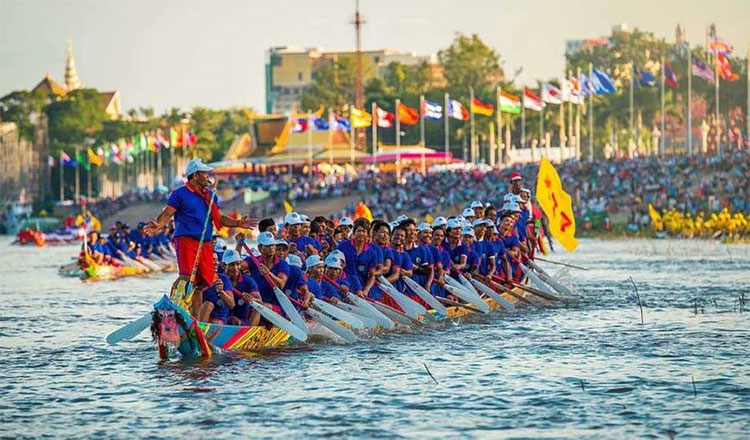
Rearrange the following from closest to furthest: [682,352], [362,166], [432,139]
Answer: [682,352] → [362,166] → [432,139]

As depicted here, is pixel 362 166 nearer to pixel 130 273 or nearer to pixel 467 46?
pixel 467 46

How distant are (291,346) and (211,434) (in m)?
6.68

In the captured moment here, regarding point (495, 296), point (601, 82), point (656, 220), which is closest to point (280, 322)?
point (495, 296)

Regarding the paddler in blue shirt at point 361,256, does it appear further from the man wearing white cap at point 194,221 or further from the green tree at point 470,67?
the green tree at point 470,67

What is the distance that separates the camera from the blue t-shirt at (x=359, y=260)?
2478 centimetres

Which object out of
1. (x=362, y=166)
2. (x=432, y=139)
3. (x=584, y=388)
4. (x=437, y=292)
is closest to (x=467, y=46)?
(x=432, y=139)

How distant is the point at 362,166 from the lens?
414 feet

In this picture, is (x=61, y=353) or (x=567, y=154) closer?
(x=61, y=353)

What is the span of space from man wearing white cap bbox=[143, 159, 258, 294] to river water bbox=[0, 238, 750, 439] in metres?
1.26

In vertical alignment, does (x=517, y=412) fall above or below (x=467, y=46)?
below

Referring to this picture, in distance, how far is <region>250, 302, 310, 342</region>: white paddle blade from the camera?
20.9 m

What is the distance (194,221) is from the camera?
2000 centimetres

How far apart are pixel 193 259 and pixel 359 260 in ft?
17.5

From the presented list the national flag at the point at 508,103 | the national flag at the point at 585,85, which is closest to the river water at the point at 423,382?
the national flag at the point at 508,103
